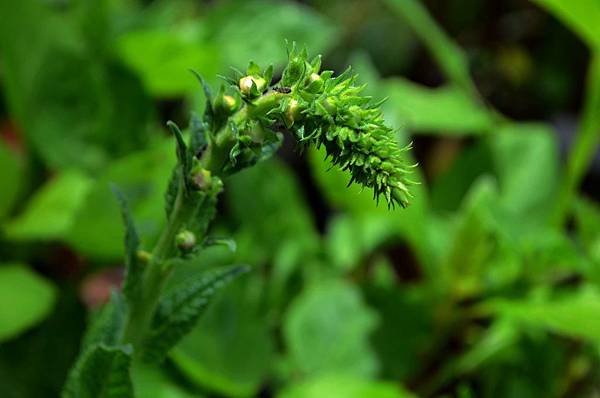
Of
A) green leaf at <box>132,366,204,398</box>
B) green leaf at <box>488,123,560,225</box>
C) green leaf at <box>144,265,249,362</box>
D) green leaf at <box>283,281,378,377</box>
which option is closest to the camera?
green leaf at <box>144,265,249,362</box>

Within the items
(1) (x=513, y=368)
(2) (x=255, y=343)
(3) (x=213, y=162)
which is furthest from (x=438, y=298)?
(3) (x=213, y=162)

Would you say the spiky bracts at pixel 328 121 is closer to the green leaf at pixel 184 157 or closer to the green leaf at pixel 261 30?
the green leaf at pixel 184 157

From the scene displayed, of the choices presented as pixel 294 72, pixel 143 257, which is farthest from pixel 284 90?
pixel 143 257

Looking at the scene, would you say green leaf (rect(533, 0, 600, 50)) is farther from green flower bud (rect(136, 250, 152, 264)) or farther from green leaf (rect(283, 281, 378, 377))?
green flower bud (rect(136, 250, 152, 264))

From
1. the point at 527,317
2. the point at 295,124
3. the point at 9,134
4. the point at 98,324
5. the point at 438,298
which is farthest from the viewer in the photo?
the point at 9,134

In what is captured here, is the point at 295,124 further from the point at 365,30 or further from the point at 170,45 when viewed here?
the point at 365,30

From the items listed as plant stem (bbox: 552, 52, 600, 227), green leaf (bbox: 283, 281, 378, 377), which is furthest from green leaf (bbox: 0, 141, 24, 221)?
plant stem (bbox: 552, 52, 600, 227)
